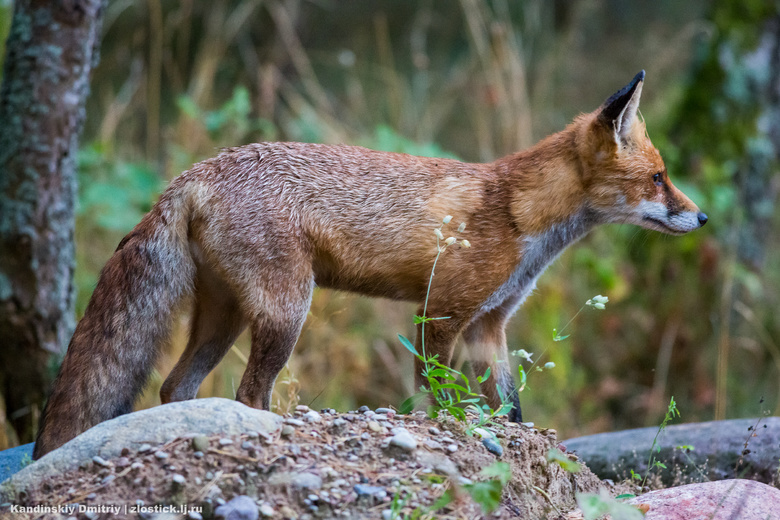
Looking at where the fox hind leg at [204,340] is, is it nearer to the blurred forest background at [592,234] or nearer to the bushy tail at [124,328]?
the bushy tail at [124,328]

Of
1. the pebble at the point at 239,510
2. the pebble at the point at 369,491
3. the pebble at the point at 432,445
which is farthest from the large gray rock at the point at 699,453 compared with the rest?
the pebble at the point at 239,510

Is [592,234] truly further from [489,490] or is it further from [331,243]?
[489,490]

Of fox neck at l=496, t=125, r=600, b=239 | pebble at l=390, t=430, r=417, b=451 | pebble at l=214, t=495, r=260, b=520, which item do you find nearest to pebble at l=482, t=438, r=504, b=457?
pebble at l=390, t=430, r=417, b=451

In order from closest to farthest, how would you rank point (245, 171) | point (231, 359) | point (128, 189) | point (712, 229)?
1. point (245, 171)
2. point (231, 359)
3. point (128, 189)
4. point (712, 229)

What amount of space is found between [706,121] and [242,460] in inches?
319

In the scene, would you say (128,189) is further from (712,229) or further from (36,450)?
(712,229)

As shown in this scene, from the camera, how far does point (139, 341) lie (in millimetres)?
3678

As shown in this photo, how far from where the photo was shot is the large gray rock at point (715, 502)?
3.11m

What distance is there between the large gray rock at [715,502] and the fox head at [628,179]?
1.74 m

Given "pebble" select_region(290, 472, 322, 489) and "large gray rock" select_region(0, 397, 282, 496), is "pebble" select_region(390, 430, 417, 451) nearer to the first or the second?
"pebble" select_region(290, 472, 322, 489)

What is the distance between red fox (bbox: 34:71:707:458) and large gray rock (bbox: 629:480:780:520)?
3.66 feet

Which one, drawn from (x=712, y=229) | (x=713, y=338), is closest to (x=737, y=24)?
(x=712, y=229)

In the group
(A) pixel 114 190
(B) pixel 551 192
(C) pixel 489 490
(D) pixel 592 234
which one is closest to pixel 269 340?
(C) pixel 489 490

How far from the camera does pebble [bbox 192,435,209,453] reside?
2.89m
